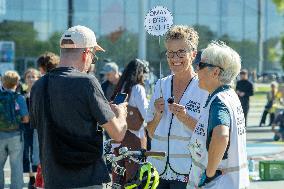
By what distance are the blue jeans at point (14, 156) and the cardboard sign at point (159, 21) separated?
3301 millimetres

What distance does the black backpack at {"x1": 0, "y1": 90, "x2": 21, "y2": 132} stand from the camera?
385 inches

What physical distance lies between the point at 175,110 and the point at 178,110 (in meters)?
0.03

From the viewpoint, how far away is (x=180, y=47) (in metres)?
6.10

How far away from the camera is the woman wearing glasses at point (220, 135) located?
471 cm

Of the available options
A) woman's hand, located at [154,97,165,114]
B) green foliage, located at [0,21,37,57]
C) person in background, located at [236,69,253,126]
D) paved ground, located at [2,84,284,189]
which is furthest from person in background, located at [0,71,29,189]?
green foliage, located at [0,21,37,57]

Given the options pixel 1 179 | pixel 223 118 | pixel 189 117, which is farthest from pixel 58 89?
pixel 1 179

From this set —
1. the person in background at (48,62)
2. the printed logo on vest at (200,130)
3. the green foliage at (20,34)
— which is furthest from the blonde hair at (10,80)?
the green foliage at (20,34)

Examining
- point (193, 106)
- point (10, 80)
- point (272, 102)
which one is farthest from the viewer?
point (272, 102)

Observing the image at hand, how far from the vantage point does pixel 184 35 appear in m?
6.10

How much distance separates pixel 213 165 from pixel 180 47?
162cm

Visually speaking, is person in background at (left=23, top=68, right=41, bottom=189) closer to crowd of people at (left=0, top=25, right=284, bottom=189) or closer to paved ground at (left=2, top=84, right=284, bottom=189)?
paved ground at (left=2, top=84, right=284, bottom=189)

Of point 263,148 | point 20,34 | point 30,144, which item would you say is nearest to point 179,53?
point 30,144

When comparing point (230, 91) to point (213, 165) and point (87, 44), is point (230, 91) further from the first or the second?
point (87, 44)

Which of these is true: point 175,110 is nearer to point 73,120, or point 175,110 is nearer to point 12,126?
point 73,120
